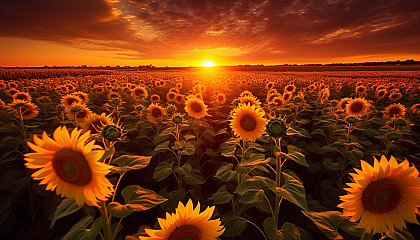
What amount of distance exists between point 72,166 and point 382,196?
7.23ft

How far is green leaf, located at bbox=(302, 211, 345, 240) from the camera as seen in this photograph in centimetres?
165

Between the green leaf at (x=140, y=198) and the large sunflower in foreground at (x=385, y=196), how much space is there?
4.62 feet

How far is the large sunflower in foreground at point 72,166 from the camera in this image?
1294 millimetres

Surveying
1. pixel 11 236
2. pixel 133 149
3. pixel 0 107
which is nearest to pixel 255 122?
pixel 133 149

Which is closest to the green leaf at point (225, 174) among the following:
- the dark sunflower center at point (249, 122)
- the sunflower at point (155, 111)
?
the dark sunflower center at point (249, 122)

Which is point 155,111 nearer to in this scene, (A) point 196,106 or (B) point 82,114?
(A) point 196,106

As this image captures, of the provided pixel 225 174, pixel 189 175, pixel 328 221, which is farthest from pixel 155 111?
pixel 328 221

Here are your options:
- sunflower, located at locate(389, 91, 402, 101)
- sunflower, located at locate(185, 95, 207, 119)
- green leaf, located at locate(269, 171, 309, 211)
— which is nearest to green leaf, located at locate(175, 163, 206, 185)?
green leaf, located at locate(269, 171, 309, 211)

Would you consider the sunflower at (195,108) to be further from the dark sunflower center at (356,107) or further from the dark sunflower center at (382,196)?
the dark sunflower center at (382,196)

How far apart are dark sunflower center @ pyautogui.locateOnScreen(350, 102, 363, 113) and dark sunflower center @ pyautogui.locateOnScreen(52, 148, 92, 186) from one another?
6003 mm

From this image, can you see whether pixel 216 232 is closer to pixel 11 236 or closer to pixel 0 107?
pixel 11 236

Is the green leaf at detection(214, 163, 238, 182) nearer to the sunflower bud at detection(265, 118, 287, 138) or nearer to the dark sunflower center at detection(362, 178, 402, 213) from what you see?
the sunflower bud at detection(265, 118, 287, 138)

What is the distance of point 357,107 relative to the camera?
204 inches

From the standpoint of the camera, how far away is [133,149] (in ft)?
17.5
